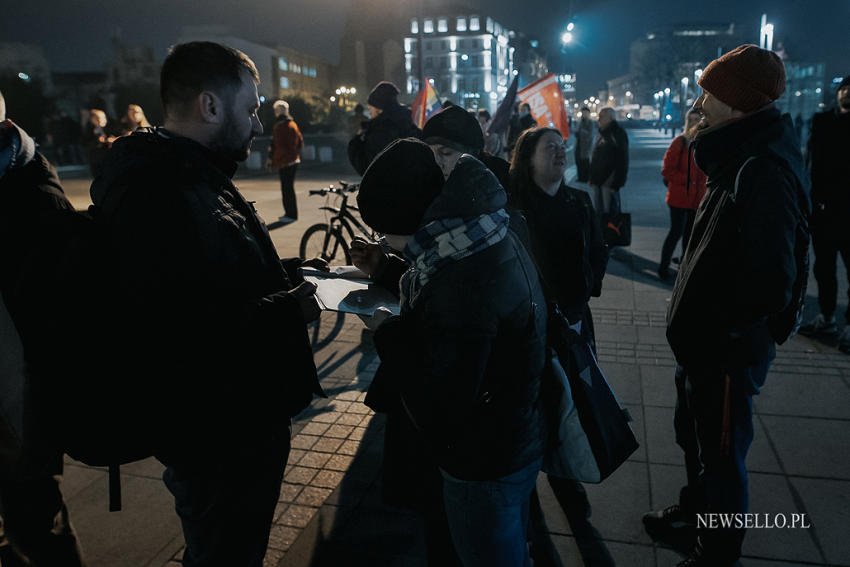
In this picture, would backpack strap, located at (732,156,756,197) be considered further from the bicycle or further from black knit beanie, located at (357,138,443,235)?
the bicycle

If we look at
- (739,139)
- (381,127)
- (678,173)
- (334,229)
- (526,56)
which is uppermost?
(526,56)

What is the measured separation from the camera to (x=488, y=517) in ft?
5.98

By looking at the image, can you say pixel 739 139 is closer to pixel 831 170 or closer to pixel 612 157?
pixel 831 170

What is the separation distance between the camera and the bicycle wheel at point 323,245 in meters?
7.55

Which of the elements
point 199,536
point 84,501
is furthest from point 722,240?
point 84,501

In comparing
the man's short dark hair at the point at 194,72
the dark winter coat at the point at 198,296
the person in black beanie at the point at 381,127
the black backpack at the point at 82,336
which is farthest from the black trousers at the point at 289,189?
the black backpack at the point at 82,336

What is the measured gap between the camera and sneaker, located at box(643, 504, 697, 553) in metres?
2.89

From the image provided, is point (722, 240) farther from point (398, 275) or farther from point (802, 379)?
point (802, 379)

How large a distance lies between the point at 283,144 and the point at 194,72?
11188 mm

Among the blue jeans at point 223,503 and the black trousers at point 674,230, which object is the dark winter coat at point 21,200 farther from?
the black trousers at point 674,230

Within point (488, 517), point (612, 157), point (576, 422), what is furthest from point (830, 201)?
point (488, 517)

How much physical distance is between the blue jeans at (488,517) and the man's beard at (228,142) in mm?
1183

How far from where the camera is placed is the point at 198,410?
5.80ft

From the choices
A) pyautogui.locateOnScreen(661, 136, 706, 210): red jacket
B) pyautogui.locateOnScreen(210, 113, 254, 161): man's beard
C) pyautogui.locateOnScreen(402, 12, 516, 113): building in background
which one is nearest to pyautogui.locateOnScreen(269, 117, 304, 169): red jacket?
pyautogui.locateOnScreen(661, 136, 706, 210): red jacket
